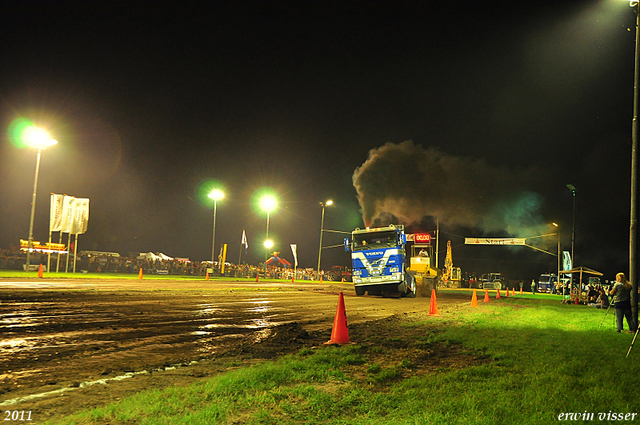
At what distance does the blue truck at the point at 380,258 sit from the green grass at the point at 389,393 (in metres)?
16.2

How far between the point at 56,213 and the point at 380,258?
26.3 metres

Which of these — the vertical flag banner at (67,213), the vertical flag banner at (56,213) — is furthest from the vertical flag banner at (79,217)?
the vertical flag banner at (56,213)

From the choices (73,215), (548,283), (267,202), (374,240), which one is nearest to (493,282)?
(548,283)

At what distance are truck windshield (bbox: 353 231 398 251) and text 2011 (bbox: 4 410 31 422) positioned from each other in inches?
814

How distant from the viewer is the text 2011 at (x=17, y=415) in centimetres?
365

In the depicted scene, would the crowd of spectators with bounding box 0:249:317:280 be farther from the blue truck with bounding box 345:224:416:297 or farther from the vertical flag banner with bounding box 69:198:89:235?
the blue truck with bounding box 345:224:416:297

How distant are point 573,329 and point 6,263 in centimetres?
4827

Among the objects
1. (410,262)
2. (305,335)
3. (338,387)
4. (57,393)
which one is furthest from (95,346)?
(410,262)

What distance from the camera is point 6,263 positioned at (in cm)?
4194

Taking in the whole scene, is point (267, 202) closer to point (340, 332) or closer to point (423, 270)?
point (423, 270)

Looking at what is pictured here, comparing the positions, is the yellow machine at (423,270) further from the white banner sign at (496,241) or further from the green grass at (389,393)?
the white banner sign at (496,241)

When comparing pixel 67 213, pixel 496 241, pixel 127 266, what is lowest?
pixel 127 266

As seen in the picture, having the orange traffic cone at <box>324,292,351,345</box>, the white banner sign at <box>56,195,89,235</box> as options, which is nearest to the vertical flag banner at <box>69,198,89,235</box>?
the white banner sign at <box>56,195,89,235</box>

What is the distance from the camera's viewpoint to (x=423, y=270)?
101 ft
